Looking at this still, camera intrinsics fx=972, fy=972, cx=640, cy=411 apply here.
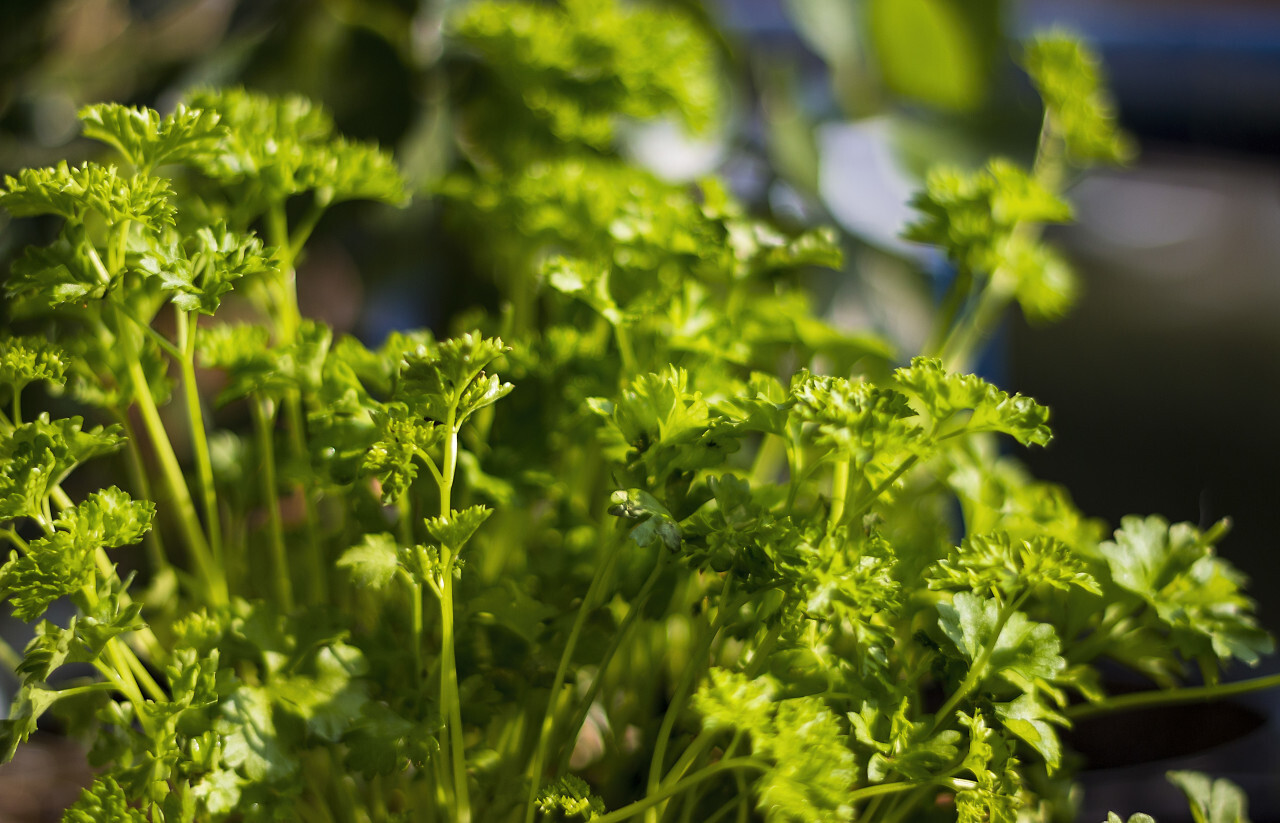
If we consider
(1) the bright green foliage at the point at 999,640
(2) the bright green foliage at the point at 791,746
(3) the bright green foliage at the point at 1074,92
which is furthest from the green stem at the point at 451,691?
(3) the bright green foliage at the point at 1074,92

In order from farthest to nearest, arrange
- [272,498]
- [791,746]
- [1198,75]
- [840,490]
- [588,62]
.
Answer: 1. [1198,75]
2. [588,62]
3. [272,498]
4. [840,490]
5. [791,746]

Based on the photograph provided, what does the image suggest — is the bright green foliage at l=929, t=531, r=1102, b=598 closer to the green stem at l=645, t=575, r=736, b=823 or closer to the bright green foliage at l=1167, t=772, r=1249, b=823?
the green stem at l=645, t=575, r=736, b=823

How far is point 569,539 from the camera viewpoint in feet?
1.82

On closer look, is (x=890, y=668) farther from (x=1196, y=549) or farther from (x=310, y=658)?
(x=310, y=658)

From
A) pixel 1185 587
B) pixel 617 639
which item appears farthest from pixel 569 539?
pixel 1185 587

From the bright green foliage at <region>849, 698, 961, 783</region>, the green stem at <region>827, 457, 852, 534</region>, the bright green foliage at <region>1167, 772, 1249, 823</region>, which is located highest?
the green stem at <region>827, 457, 852, 534</region>

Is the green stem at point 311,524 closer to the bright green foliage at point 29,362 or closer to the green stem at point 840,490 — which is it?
the bright green foliage at point 29,362

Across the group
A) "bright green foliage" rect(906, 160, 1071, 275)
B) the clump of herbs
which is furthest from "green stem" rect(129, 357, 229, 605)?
"bright green foliage" rect(906, 160, 1071, 275)

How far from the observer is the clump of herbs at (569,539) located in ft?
1.34

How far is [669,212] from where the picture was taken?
0.57 metres

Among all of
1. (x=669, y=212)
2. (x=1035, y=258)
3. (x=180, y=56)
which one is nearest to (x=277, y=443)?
(x=669, y=212)

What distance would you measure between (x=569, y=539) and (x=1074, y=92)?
0.49 meters

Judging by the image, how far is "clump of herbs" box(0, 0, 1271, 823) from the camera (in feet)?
1.34

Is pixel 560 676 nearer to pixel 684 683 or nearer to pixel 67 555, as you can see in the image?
pixel 684 683
